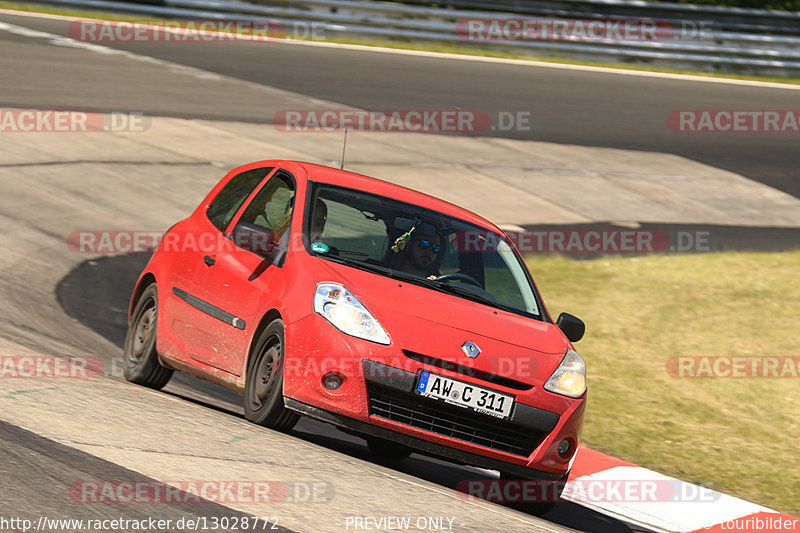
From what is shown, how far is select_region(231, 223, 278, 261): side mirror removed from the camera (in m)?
6.55

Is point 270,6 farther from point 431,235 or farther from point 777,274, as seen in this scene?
point 431,235

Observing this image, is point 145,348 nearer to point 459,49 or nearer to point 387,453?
point 387,453

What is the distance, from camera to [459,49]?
25.8 meters

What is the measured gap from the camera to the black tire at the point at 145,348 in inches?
306

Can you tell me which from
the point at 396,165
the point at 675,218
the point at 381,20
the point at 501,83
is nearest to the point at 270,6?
the point at 381,20

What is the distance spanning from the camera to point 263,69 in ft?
71.1

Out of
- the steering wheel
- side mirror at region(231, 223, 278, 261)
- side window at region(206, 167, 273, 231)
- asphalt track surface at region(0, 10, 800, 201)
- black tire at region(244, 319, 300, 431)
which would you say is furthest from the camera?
asphalt track surface at region(0, 10, 800, 201)

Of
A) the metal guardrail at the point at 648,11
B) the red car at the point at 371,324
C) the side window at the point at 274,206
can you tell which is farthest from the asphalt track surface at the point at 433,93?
the red car at the point at 371,324

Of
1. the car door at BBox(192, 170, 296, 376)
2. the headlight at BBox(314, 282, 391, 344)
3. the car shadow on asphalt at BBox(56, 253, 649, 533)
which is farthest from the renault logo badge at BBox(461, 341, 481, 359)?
the car door at BBox(192, 170, 296, 376)

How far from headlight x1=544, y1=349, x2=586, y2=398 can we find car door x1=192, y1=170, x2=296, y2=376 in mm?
1613

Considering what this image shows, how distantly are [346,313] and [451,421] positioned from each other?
2.51ft

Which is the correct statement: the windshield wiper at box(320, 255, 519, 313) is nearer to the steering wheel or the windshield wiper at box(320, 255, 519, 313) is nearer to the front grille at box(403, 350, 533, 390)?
the steering wheel

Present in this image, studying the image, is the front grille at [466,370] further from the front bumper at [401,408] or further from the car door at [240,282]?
the car door at [240,282]

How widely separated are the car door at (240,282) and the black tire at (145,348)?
29.0 inches
